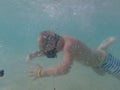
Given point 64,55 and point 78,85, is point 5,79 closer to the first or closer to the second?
point 78,85

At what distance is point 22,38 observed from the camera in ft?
291

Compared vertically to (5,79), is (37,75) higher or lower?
higher

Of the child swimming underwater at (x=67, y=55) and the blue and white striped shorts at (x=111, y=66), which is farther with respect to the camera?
the blue and white striped shorts at (x=111, y=66)

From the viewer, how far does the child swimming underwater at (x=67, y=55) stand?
6.01 meters

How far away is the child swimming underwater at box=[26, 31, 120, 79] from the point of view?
6.01 meters

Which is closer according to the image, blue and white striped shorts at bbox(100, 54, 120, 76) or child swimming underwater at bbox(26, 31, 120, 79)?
child swimming underwater at bbox(26, 31, 120, 79)

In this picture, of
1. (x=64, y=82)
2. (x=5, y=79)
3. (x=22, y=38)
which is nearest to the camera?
(x=64, y=82)

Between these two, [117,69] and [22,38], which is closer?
[117,69]

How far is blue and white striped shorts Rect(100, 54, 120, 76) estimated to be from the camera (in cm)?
718

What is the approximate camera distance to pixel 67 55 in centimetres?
619

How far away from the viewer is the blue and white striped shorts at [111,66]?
7.18 metres

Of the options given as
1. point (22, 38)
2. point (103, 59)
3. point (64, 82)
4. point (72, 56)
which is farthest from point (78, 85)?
point (22, 38)

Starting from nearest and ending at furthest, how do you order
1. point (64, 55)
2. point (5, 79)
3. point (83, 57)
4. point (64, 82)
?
1. point (64, 55)
2. point (83, 57)
3. point (64, 82)
4. point (5, 79)

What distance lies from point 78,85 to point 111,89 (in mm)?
1440
